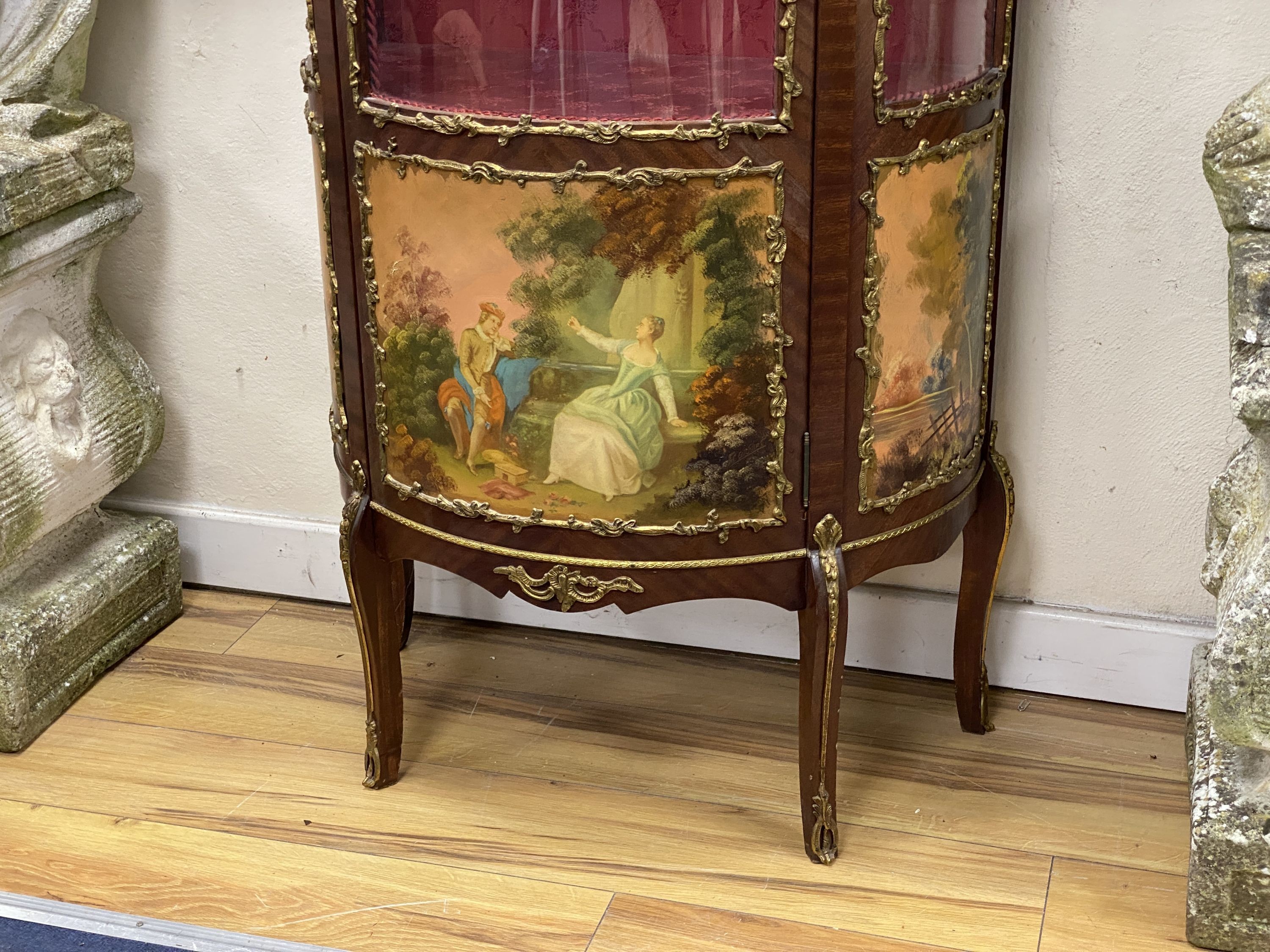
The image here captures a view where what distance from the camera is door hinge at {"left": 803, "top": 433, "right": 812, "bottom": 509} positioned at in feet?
5.73

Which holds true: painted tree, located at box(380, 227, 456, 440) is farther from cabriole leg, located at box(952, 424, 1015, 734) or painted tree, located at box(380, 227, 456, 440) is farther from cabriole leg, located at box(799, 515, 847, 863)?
cabriole leg, located at box(952, 424, 1015, 734)

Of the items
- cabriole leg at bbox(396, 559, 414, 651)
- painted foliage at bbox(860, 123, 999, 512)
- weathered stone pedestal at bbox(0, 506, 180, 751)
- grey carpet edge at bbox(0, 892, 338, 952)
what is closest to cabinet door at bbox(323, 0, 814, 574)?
painted foliage at bbox(860, 123, 999, 512)

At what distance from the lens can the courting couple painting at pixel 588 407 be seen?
1.71 m

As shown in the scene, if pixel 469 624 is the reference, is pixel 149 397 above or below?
above

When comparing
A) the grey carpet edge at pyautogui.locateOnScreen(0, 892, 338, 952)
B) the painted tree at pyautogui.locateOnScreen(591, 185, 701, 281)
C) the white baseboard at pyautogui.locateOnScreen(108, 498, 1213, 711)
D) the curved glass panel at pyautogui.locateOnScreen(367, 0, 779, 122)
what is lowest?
the grey carpet edge at pyautogui.locateOnScreen(0, 892, 338, 952)

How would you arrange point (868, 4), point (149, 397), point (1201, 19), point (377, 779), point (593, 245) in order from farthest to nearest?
point (149, 397)
point (377, 779)
point (1201, 19)
point (593, 245)
point (868, 4)

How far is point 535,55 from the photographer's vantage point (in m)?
1.70

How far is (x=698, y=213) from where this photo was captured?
1.64 metres

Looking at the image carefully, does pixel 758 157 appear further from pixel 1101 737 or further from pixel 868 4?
pixel 1101 737

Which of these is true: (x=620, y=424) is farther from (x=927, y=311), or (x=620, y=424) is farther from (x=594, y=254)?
(x=927, y=311)

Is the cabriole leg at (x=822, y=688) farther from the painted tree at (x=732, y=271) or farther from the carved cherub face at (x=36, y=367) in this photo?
the carved cherub face at (x=36, y=367)

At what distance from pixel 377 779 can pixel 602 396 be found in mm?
723

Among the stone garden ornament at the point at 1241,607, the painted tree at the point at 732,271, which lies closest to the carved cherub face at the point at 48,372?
the painted tree at the point at 732,271

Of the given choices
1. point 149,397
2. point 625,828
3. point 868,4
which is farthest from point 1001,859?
point 149,397
